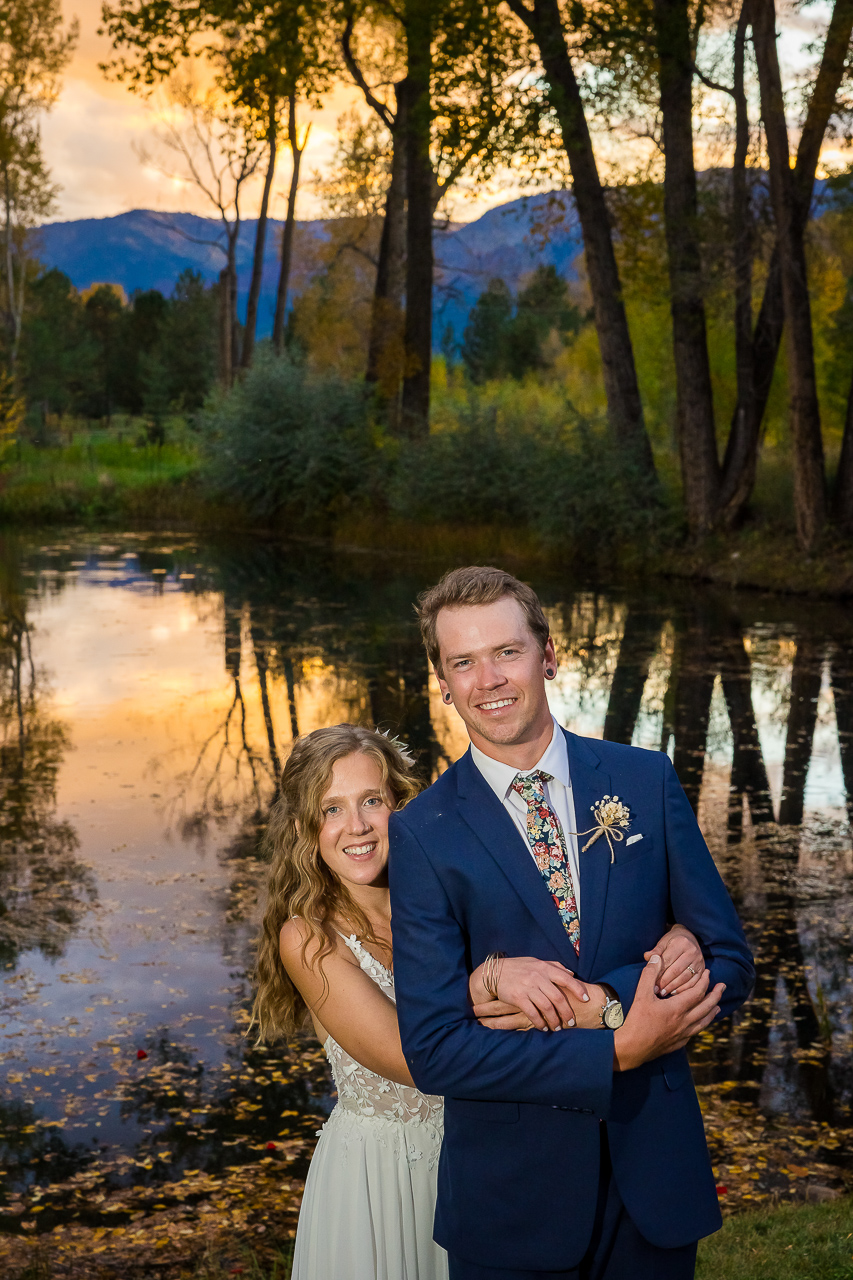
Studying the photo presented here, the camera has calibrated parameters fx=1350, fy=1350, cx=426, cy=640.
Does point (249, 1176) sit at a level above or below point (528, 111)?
below

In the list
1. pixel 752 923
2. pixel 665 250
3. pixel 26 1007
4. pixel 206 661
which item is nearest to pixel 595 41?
pixel 665 250

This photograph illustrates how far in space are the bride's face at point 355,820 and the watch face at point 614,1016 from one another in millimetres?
777

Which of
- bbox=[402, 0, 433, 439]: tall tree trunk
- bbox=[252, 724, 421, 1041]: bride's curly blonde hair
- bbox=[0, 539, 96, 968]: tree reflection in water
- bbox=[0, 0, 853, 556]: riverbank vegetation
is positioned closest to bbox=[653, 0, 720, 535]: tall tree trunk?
bbox=[0, 0, 853, 556]: riverbank vegetation

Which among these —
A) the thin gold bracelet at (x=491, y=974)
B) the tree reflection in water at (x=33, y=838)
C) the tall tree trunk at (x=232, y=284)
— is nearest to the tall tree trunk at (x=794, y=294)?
the tree reflection in water at (x=33, y=838)

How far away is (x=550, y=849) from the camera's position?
237cm

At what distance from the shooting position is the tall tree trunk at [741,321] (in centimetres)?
2097

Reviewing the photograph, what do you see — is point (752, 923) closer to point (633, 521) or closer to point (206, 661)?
point (206, 661)

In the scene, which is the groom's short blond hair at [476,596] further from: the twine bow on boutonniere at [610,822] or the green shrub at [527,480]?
the green shrub at [527,480]

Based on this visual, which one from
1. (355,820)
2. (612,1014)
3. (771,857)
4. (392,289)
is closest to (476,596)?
(355,820)

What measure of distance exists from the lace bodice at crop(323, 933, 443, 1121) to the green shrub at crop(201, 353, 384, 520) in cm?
2715

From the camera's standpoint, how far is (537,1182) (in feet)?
7.43

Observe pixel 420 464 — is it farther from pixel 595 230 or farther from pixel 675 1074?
pixel 675 1074

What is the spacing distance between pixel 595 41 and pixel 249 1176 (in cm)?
2005

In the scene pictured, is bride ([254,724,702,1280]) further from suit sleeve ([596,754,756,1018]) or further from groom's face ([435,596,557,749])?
suit sleeve ([596,754,756,1018])
